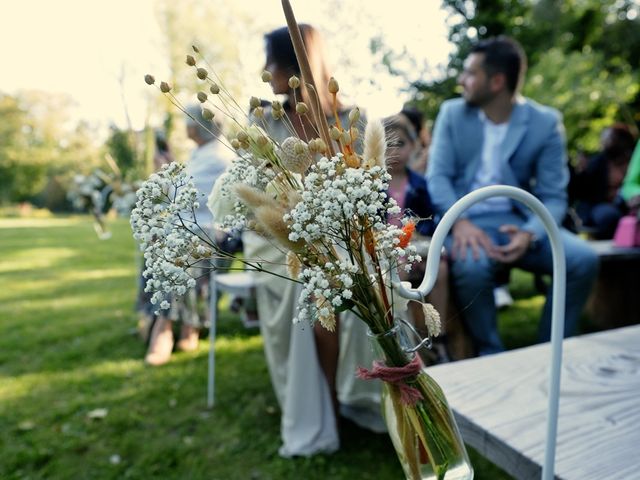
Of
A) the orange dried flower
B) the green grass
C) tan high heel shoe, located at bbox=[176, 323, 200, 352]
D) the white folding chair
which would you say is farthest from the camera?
tan high heel shoe, located at bbox=[176, 323, 200, 352]

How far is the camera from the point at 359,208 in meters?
0.61

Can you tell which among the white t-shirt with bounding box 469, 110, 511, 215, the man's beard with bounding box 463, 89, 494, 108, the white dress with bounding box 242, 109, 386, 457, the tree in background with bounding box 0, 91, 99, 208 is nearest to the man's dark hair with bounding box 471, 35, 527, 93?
the man's beard with bounding box 463, 89, 494, 108

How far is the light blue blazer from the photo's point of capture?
2.88m

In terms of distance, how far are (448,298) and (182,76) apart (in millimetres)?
19182

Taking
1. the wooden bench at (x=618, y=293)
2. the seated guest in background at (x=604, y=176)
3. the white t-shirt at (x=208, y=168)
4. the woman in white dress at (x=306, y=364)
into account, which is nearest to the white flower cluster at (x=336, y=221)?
the woman in white dress at (x=306, y=364)

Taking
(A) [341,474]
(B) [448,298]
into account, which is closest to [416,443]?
(A) [341,474]

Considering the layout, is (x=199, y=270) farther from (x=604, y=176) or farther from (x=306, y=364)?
(x=604, y=176)

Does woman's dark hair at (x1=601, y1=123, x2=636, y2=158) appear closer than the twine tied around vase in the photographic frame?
No

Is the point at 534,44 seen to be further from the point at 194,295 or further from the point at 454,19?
the point at 194,295

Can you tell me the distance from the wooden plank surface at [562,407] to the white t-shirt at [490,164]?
1.42 m

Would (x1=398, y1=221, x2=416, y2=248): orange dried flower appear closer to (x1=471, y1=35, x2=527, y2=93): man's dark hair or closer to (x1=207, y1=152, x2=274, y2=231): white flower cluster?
(x1=207, y1=152, x2=274, y2=231): white flower cluster

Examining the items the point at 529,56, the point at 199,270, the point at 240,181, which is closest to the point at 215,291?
the point at 199,270

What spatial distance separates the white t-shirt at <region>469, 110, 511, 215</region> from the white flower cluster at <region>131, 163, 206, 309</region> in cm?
248

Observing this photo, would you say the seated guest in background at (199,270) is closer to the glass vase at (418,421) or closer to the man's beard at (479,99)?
the man's beard at (479,99)
